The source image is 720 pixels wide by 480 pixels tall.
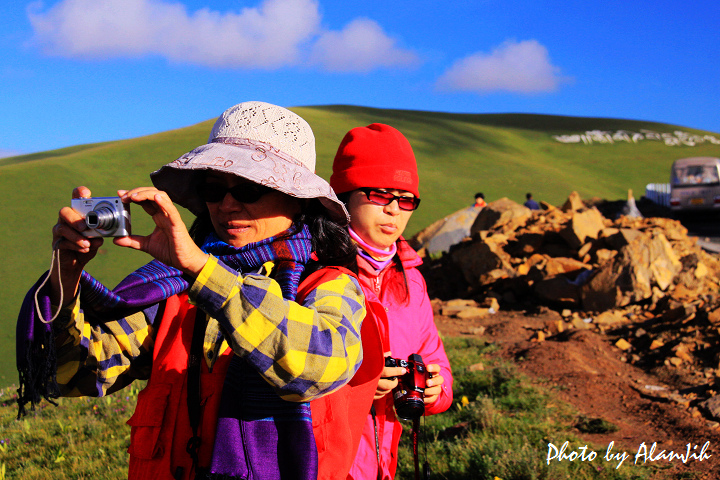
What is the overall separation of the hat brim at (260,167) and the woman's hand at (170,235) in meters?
A: 0.29

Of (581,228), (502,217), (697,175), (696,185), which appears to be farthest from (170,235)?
(697,175)

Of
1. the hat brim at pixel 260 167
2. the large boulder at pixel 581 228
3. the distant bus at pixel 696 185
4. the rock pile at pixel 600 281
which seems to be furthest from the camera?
the distant bus at pixel 696 185

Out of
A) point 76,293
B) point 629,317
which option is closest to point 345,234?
point 76,293

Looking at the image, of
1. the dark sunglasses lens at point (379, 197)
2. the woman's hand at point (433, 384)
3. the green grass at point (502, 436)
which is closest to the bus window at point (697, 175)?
the green grass at point (502, 436)

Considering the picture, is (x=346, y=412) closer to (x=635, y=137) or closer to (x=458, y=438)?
(x=458, y=438)

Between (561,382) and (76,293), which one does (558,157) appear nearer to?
(561,382)

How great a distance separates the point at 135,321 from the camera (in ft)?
5.96

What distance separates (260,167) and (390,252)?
1.00 metres

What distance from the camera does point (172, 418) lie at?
1611 millimetres

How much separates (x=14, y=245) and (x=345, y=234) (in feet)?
50.1

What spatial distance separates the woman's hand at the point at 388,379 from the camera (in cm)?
209

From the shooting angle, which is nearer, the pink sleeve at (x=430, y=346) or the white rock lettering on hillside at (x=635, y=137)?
the pink sleeve at (x=430, y=346)

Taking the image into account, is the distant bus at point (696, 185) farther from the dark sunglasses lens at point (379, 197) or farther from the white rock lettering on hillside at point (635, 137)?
the white rock lettering on hillside at point (635, 137)

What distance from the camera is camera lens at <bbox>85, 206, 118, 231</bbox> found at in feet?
4.52
